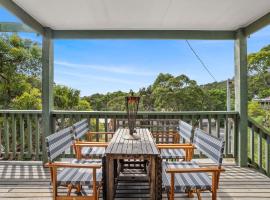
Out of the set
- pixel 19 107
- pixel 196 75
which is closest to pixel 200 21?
pixel 19 107

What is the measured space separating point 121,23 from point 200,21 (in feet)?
4.20

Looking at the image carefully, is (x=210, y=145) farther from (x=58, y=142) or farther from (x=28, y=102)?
(x=28, y=102)

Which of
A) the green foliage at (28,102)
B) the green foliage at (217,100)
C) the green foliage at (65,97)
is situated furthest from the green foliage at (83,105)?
the green foliage at (217,100)

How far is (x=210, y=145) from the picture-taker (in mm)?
3057

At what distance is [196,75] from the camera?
2425 cm

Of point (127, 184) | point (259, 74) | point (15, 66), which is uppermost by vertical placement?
point (15, 66)

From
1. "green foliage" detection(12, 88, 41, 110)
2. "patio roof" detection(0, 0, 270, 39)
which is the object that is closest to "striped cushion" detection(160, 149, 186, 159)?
"patio roof" detection(0, 0, 270, 39)

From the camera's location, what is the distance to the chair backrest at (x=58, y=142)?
2783 mm

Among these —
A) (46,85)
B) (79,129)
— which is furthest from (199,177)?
(46,85)

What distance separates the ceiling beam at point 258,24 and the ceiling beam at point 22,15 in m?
3.52

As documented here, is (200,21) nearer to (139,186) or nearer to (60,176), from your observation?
(139,186)

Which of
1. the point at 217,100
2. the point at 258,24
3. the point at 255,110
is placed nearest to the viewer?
the point at 258,24

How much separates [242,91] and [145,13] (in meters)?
2.30

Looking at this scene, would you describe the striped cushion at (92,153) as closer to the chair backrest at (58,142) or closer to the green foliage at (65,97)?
the chair backrest at (58,142)
